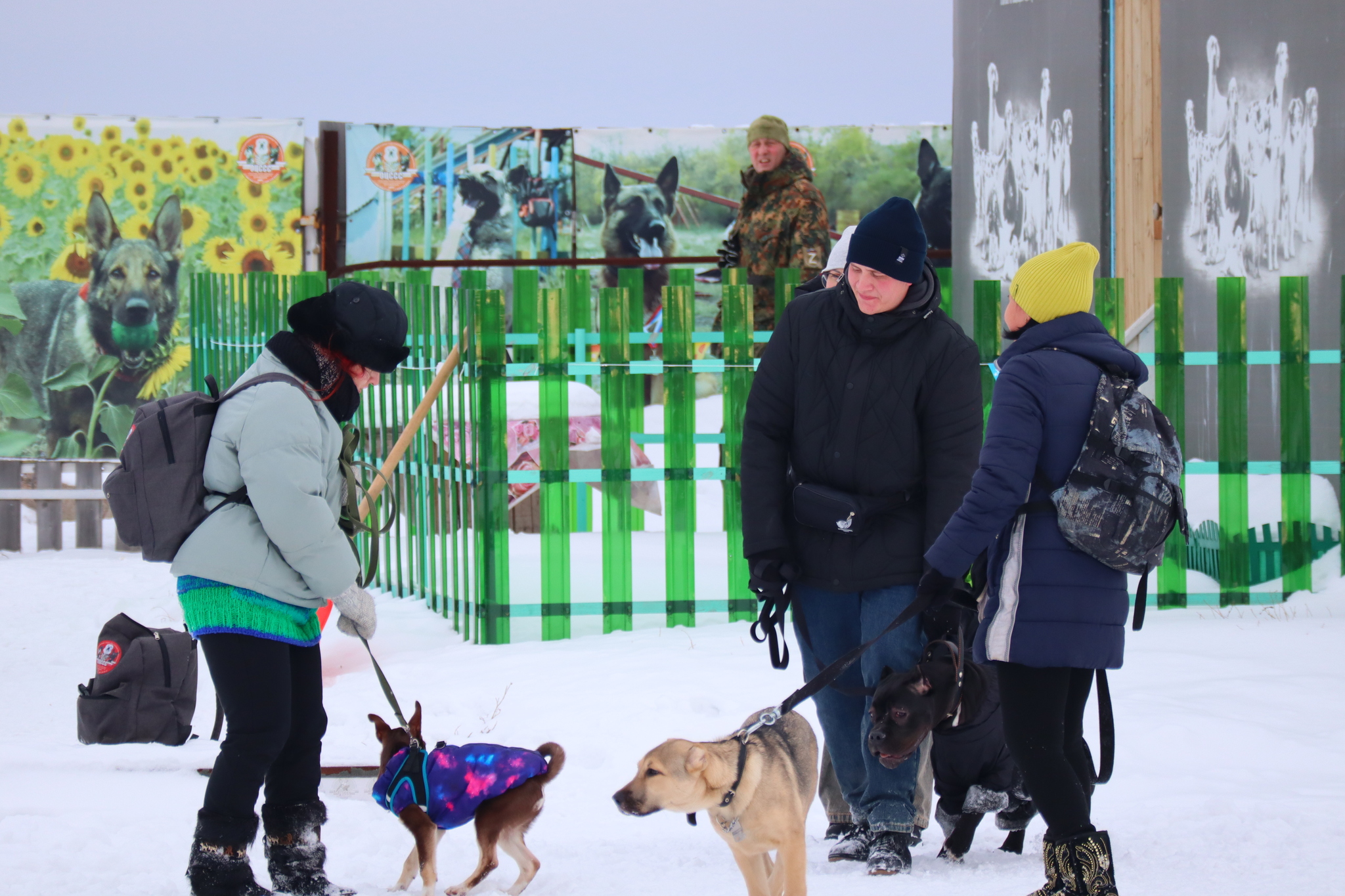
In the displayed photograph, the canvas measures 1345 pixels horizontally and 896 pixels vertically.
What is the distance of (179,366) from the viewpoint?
1602cm

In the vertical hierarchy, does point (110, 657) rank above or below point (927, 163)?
below

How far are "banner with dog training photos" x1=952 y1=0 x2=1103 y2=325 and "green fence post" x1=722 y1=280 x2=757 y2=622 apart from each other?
2953 mm

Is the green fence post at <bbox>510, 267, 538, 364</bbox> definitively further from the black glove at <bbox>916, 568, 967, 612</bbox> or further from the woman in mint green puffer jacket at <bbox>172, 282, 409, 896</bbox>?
the black glove at <bbox>916, 568, 967, 612</bbox>

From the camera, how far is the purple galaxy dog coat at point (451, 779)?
3014 mm

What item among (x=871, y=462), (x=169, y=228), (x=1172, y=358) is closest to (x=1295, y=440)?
(x=1172, y=358)

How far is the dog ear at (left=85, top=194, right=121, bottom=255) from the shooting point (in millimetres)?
15625

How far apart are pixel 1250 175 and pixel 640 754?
5481 millimetres

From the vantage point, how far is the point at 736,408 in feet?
20.5

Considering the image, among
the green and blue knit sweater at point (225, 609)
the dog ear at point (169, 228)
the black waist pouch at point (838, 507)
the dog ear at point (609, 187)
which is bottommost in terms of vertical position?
the green and blue knit sweater at point (225, 609)

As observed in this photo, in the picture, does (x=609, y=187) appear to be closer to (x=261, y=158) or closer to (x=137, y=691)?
(x=261, y=158)

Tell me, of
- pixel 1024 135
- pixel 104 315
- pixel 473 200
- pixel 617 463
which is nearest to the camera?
pixel 617 463

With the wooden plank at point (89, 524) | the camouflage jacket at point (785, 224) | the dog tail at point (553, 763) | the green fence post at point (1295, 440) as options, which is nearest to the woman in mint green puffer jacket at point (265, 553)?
the dog tail at point (553, 763)

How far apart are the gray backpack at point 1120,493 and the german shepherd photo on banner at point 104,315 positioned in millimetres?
15400

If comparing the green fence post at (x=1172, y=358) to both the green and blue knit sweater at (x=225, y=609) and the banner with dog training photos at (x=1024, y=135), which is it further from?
the green and blue knit sweater at (x=225, y=609)
